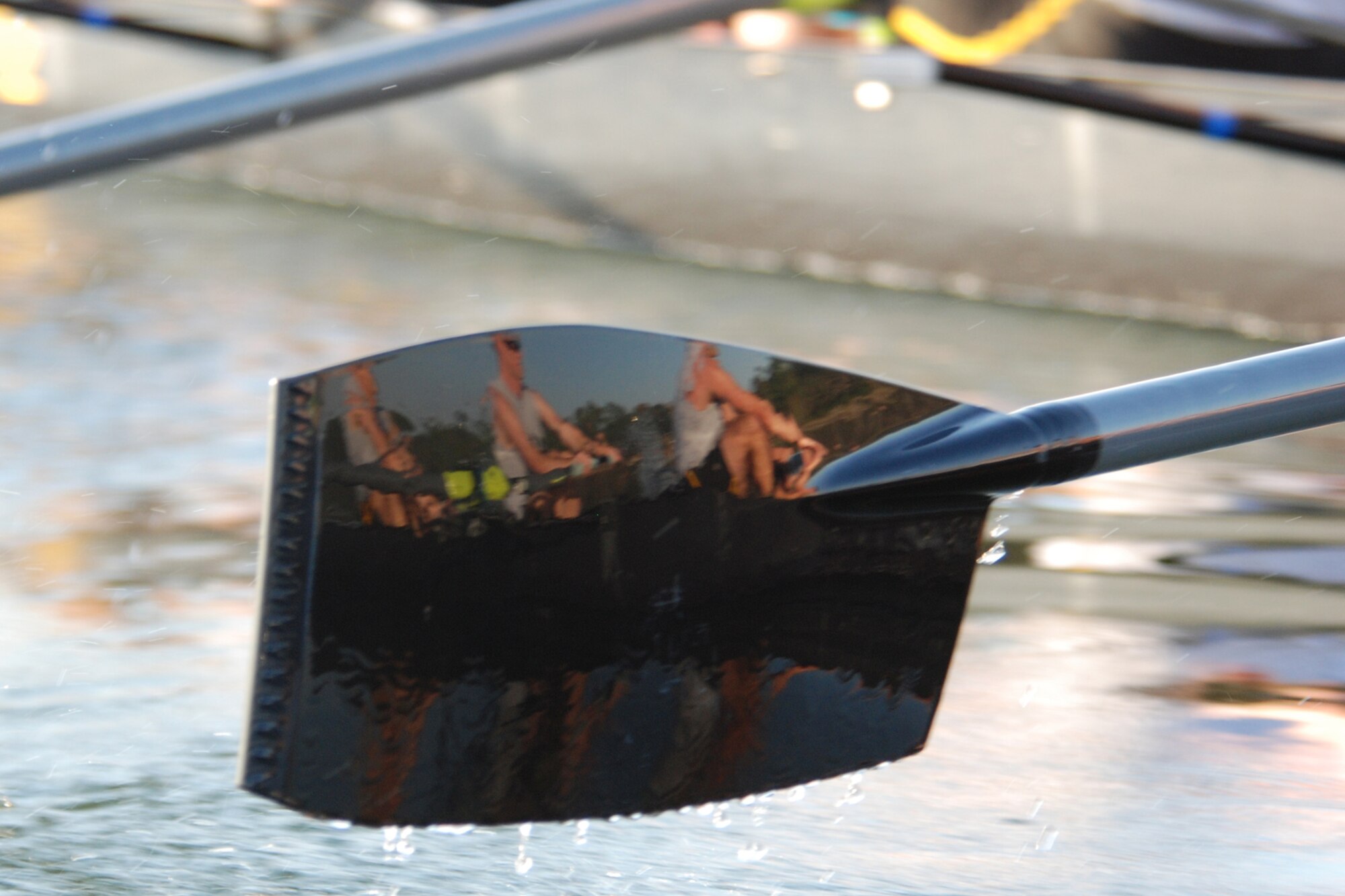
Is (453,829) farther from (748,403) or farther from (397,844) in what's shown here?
(748,403)

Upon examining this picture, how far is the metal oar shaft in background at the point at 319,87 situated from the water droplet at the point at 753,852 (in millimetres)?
1215

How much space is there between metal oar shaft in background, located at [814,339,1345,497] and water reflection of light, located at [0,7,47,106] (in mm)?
3815

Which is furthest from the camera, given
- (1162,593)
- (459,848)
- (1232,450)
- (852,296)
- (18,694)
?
(852,296)

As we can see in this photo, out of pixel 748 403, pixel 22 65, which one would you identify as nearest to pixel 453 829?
pixel 748 403

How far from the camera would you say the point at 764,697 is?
4.70 feet

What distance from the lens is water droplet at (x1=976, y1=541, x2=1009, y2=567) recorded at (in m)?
2.09

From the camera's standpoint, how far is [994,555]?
2.11m

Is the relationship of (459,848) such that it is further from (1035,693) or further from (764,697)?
(1035,693)

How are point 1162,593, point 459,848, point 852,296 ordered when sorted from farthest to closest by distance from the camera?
point 852,296 < point 1162,593 < point 459,848

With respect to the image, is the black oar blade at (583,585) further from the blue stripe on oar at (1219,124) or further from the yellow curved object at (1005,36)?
the yellow curved object at (1005,36)

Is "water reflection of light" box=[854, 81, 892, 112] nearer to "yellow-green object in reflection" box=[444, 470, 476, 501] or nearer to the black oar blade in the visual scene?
the black oar blade

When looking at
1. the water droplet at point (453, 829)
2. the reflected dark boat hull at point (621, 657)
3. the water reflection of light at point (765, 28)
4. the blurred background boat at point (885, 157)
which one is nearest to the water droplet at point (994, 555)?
the reflected dark boat hull at point (621, 657)

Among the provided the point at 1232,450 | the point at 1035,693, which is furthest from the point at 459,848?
the point at 1232,450

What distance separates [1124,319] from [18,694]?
2.62 metres
